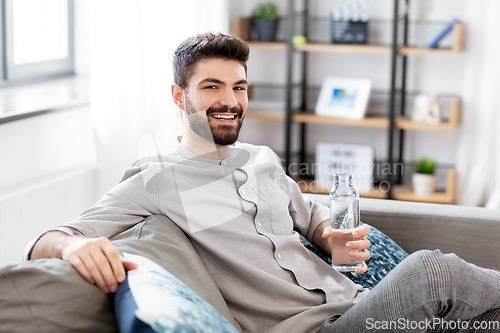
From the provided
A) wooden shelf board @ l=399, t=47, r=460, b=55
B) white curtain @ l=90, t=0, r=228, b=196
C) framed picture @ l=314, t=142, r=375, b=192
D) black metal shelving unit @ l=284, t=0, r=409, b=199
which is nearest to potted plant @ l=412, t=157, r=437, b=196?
black metal shelving unit @ l=284, t=0, r=409, b=199

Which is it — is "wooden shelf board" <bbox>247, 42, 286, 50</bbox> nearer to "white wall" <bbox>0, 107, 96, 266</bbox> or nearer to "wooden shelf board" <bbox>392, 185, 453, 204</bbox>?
"wooden shelf board" <bbox>392, 185, 453, 204</bbox>

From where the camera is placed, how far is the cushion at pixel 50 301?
3.15 feet

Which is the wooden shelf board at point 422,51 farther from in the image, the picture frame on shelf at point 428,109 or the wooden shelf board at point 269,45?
the wooden shelf board at point 269,45

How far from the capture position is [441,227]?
1.86 meters

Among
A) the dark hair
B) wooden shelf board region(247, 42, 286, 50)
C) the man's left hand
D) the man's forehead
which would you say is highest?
wooden shelf board region(247, 42, 286, 50)

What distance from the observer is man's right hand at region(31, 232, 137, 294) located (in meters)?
1.06

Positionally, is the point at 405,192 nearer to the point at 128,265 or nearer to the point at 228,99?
the point at 228,99

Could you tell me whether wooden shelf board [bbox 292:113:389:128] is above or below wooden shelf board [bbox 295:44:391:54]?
below

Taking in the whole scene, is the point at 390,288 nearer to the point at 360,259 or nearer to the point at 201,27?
the point at 360,259

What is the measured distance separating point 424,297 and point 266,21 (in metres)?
2.64

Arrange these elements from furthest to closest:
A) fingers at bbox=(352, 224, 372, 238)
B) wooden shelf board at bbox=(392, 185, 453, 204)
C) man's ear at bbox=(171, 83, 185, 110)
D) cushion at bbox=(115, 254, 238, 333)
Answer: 1. wooden shelf board at bbox=(392, 185, 453, 204)
2. man's ear at bbox=(171, 83, 185, 110)
3. fingers at bbox=(352, 224, 372, 238)
4. cushion at bbox=(115, 254, 238, 333)

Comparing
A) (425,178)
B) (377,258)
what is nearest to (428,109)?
(425,178)

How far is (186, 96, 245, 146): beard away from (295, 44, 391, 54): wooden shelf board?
1.97 m

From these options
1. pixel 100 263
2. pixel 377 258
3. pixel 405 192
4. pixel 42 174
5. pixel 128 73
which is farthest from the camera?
pixel 405 192
